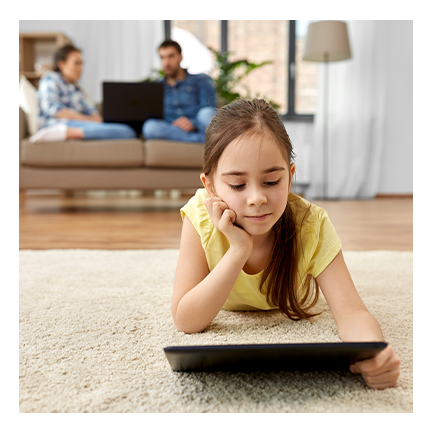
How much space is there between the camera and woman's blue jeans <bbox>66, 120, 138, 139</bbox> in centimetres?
258

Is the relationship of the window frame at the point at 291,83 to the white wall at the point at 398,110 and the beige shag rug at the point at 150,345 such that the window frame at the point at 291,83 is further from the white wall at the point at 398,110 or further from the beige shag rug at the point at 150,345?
the beige shag rug at the point at 150,345

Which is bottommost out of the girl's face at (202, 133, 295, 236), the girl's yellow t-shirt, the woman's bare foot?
the girl's yellow t-shirt

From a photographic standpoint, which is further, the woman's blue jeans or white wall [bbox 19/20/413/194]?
white wall [bbox 19/20/413/194]

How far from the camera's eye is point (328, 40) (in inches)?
131

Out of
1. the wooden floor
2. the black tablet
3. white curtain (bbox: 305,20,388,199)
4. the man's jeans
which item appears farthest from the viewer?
white curtain (bbox: 305,20,388,199)

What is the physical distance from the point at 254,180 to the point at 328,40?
3.08m

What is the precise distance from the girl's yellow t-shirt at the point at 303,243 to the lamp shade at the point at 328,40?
291 cm

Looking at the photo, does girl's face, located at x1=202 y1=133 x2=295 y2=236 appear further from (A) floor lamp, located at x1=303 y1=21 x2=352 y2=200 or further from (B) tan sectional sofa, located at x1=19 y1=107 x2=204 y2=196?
(A) floor lamp, located at x1=303 y1=21 x2=352 y2=200

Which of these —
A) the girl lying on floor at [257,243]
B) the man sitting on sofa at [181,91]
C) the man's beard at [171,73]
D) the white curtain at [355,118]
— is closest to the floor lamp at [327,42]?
the white curtain at [355,118]

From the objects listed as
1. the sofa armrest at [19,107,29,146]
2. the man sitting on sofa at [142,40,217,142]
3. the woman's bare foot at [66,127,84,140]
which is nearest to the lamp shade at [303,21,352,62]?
the man sitting on sofa at [142,40,217,142]

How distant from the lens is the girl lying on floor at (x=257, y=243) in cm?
→ 64

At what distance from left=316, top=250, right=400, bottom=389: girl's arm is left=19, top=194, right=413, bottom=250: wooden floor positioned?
87cm

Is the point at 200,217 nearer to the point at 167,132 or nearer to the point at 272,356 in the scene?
the point at 272,356
